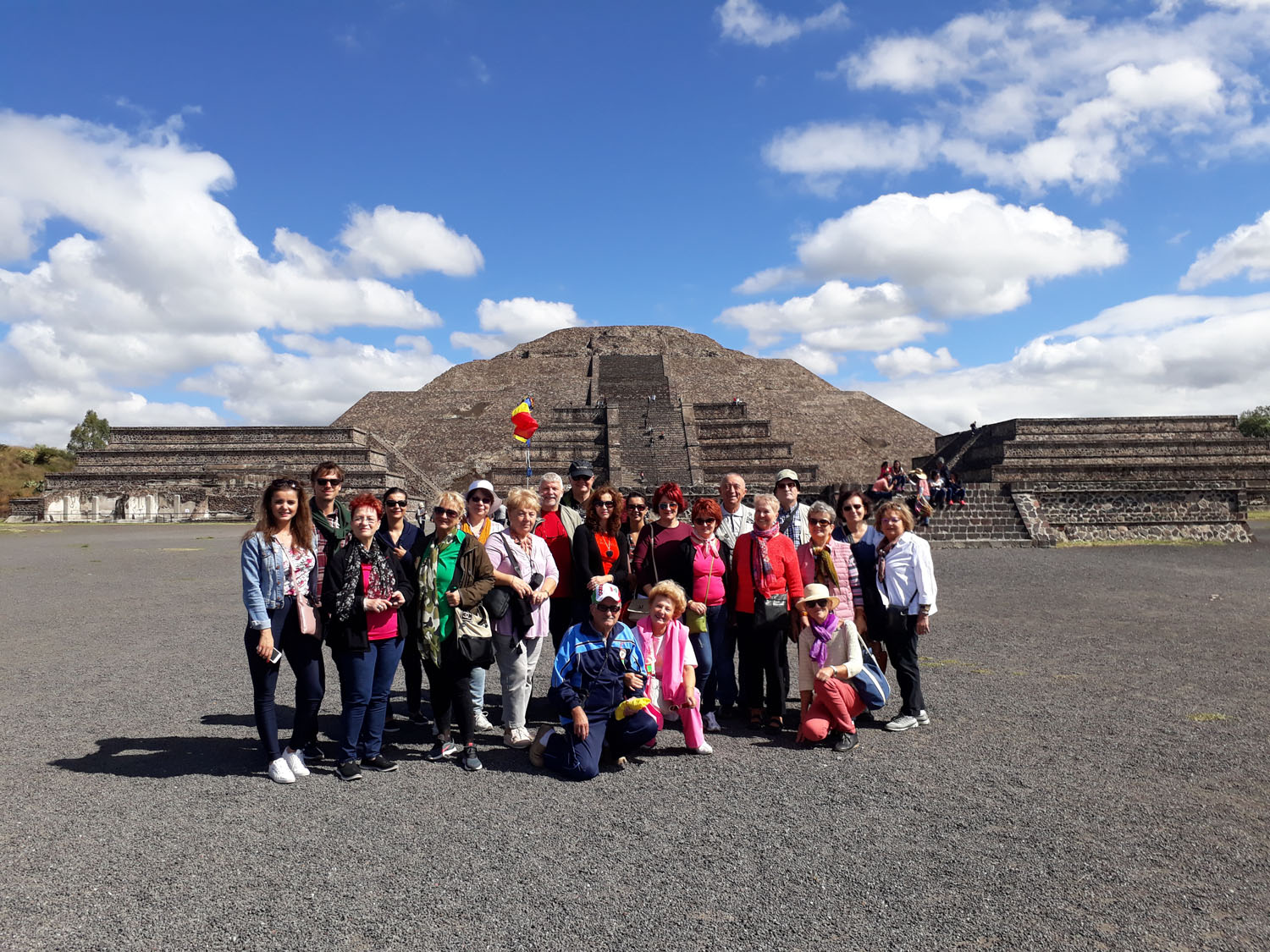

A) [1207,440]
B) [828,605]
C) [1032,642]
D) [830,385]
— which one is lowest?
[1032,642]

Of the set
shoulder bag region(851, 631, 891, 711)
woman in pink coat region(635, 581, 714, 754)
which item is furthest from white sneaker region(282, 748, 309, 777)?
shoulder bag region(851, 631, 891, 711)

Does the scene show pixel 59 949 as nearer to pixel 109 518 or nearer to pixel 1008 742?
pixel 1008 742

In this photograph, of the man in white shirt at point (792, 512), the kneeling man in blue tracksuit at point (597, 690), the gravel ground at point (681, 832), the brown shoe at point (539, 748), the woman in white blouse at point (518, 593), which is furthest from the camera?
the man in white shirt at point (792, 512)

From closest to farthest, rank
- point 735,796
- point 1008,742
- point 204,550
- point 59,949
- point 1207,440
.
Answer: point 59,949
point 735,796
point 1008,742
point 204,550
point 1207,440

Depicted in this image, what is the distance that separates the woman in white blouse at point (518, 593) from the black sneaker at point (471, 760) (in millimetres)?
376

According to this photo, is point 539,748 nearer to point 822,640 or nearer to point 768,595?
point 768,595

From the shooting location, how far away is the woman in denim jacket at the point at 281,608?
171 inches

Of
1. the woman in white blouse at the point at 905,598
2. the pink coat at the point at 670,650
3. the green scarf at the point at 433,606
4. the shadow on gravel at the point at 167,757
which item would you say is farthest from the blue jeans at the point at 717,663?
the shadow on gravel at the point at 167,757

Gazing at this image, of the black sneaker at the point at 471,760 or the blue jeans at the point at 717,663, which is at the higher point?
the blue jeans at the point at 717,663

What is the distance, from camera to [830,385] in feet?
155

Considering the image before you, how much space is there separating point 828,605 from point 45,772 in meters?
4.65

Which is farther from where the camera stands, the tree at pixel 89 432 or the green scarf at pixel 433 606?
the tree at pixel 89 432

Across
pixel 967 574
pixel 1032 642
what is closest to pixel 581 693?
pixel 1032 642

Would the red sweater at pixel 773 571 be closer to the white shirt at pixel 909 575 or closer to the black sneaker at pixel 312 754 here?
the white shirt at pixel 909 575
